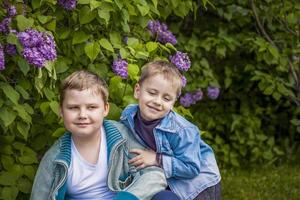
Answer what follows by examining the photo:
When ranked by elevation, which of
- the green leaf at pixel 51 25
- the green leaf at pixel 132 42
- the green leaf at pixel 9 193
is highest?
the green leaf at pixel 51 25

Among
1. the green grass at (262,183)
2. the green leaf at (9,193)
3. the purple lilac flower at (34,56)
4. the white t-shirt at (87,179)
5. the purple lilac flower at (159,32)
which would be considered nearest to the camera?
the purple lilac flower at (34,56)

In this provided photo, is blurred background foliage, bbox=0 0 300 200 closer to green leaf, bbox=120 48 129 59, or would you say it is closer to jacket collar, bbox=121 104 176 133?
green leaf, bbox=120 48 129 59

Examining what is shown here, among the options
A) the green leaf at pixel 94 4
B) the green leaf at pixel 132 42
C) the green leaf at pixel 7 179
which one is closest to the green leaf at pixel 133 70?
the green leaf at pixel 132 42

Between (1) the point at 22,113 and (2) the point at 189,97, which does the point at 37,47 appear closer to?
(1) the point at 22,113

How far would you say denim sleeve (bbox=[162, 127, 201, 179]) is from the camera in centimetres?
326

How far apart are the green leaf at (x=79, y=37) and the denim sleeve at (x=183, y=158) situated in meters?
0.75

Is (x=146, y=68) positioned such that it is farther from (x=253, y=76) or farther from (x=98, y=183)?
(x=253, y=76)

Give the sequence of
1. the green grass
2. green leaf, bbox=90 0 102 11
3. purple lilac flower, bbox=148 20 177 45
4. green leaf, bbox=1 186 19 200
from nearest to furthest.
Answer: green leaf, bbox=90 0 102 11, green leaf, bbox=1 186 19 200, purple lilac flower, bbox=148 20 177 45, the green grass

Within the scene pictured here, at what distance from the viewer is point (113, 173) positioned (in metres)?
3.22

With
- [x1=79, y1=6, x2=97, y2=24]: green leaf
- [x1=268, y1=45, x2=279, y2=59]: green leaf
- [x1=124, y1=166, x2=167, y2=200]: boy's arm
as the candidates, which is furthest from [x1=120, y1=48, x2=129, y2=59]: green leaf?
[x1=268, y1=45, x2=279, y2=59]: green leaf

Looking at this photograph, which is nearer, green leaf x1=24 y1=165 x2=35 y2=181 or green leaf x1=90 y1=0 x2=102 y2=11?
green leaf x1=90 y1=0 x2=102 y2=11

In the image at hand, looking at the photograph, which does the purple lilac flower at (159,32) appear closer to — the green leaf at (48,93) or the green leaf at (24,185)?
the green leaf at (48,93)

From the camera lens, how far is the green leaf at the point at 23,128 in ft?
11.1

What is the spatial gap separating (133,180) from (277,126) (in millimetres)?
3638
